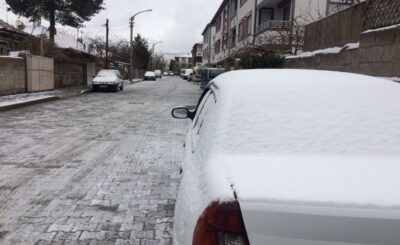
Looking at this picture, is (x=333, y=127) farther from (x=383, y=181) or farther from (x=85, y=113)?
(x=85, y=113)

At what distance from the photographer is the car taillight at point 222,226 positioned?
1760 millimetres

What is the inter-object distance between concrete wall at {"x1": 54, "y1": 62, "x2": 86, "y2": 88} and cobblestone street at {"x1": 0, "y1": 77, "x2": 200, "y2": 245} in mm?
15342

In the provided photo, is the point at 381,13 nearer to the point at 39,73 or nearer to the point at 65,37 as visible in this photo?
the point at 39,73

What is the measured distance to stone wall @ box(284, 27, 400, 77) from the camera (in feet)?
23.4

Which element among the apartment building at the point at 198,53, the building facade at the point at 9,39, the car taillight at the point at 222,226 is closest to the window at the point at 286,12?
the building facade at the point at 9,39

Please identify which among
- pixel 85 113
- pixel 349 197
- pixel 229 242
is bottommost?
pixel 85 113

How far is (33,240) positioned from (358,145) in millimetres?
3045

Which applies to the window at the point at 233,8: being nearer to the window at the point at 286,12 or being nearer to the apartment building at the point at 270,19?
the apartment building at the point at 270,19

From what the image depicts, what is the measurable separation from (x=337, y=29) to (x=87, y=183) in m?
7.92

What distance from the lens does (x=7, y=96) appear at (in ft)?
60.8

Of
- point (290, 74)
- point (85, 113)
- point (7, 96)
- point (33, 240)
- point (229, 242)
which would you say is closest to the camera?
point (229, 242)

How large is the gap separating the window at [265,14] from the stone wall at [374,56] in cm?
2485

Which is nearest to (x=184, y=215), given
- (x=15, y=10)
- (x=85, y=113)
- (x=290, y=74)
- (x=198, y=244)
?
(x=198, y=244)

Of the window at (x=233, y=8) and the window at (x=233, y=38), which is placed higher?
the window at (x=233, y=8)
